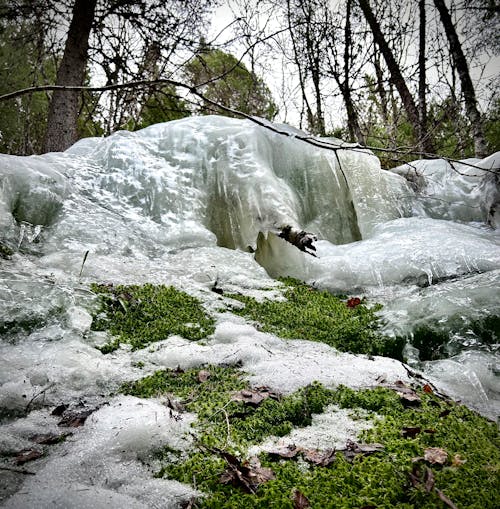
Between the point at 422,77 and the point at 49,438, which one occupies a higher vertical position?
the point at 422,77

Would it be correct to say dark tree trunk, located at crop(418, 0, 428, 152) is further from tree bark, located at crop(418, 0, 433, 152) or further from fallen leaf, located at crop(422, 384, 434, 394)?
fallen leaf, located at crop(422, 384, 434, 394)

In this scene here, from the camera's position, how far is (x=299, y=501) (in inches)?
45.1

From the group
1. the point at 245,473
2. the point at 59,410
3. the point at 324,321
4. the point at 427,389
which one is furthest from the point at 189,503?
the point at 324,321

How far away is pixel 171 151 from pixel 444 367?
4187 millimetres

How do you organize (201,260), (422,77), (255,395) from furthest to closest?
(422,77)
(201,260)
(255,395)

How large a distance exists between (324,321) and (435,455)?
1.80 m

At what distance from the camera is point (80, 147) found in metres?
5.20

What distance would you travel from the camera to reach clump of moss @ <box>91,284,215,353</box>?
2.64 meters

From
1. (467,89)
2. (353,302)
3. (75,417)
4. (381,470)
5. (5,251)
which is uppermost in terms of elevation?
(467,89)

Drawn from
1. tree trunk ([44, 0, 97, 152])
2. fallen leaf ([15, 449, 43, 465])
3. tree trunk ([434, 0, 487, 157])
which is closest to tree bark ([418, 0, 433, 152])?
tree trunk ([434, 0, 487, 157])

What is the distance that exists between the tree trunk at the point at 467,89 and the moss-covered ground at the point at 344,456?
7013 mm

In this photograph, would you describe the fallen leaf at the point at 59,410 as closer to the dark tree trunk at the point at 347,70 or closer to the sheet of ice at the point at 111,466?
the sheet of ice at the point at 111,466

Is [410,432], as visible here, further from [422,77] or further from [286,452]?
[422,77]

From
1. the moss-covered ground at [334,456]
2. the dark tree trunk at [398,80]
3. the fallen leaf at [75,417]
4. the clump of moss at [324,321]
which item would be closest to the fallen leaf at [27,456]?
the fallen leaf at [75,417]
